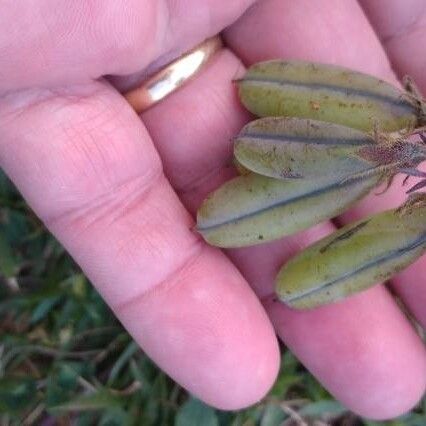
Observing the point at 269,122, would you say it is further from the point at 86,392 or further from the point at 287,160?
the point at 86,392

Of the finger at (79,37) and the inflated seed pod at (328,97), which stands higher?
the finger at (79,37)

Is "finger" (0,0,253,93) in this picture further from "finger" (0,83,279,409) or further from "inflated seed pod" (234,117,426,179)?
"inflated seed pod" (234,117,426,179)

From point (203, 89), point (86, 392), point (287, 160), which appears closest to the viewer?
point (287, 160)

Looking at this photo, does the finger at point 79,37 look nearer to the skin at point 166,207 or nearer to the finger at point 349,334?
the skin at point 166,207

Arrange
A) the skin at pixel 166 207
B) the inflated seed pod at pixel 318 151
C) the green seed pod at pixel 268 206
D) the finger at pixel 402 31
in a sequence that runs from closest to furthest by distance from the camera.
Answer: the inflated seed pod at pixel 318 151, the green seed pod at pixel 268 206, the skin at pixel 166 207, the finger at pixel 402 31

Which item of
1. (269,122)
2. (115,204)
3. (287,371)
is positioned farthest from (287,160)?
(287,371)

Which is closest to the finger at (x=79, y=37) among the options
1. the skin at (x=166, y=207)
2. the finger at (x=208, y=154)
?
the skin at (x=166, y=207)

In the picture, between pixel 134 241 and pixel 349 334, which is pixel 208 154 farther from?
pixel 349 334
